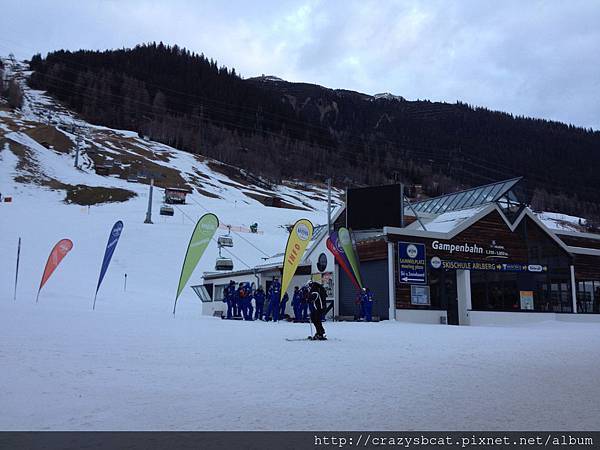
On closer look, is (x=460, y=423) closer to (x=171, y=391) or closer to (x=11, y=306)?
(x=171, y=391)

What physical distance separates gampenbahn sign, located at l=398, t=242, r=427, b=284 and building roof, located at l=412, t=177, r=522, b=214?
19.7 feet

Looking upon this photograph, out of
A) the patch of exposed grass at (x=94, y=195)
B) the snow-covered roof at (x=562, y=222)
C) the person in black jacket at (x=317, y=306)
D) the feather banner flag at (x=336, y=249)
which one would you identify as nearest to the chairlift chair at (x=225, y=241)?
the feather banner flag at (x=336, y=249)

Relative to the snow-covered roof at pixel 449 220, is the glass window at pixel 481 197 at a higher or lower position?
higher

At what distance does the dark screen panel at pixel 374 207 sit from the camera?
28484 millimetres

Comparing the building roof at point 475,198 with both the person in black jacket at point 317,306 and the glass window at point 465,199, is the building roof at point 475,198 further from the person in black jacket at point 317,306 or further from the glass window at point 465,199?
the person in black jacket at point 317,306

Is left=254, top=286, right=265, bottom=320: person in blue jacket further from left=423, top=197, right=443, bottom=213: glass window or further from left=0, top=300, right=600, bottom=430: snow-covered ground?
left=423, top=197, right=443, bottom=213: glass window

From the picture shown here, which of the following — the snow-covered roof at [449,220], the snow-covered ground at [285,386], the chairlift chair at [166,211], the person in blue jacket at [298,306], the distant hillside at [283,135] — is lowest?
the snow-covered ground at [285,386]

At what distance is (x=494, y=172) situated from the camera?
155500 mm

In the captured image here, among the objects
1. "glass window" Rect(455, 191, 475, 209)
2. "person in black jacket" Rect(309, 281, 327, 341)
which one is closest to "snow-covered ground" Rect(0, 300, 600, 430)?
"person in black jacket" Rect(309, 281, 327, 341)

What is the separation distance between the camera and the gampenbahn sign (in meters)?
23.6

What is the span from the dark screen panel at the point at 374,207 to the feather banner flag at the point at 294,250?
9.79 meters

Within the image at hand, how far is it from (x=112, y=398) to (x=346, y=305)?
20952 mm

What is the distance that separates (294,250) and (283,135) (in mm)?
146234

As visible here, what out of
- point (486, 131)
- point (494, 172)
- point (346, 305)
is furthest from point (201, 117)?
point (346, 305)
